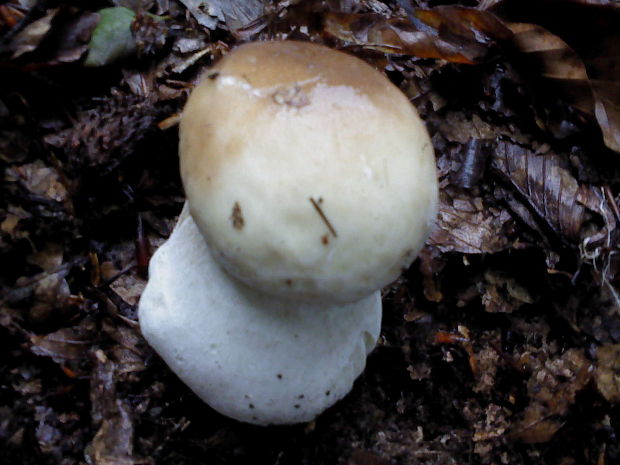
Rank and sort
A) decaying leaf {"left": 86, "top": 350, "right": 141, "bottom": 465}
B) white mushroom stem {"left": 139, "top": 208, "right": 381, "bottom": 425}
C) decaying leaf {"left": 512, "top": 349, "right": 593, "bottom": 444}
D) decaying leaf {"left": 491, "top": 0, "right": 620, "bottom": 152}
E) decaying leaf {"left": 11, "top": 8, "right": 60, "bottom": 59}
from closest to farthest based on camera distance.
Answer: white mushroom stem {"left": 139, "top": 208, "right": 381, "bottom": 425} → decaying leaf {"left": 86, "top": 350, "right": 141, "bottom": 465} → decaying leaf {"left": 11, "top": 8, "right": 60, "bottom": 59} → decaying leaf {"left": 512, "top": 349, "right": 593, "bottom": 444} → decaying leaf {"left": 491, "top": 0, "right": 620, "bottom": 152}

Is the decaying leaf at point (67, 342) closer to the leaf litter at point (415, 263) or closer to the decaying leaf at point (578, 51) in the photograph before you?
the leaf litter at point (415, 263)

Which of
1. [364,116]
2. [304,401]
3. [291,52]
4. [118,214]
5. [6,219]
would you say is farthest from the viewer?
[118,214]

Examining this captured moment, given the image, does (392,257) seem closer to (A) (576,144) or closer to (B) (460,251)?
(B) (460,251)

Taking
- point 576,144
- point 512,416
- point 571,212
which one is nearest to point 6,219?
point 512,416

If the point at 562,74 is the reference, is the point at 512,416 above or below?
below

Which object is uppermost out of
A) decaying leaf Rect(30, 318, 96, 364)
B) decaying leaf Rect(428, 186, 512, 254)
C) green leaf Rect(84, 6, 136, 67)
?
green leaf Rect(84, 6, 136, 67)

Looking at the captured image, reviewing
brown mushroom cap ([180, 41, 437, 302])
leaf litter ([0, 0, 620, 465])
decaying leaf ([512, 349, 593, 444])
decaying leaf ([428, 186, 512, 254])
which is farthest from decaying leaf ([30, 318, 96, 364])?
decaying leaf ([512, 349, 593, 444])

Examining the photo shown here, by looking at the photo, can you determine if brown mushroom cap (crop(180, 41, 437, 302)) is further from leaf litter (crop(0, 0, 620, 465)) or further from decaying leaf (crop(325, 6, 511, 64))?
decaying leaf (crop(325, 6, 511, 64))

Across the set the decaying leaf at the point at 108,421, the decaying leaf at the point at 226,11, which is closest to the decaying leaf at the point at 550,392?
the decaying leaf at the point at 108,421
